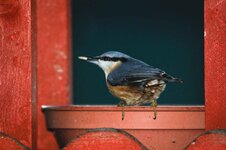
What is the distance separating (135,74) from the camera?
3303 mm

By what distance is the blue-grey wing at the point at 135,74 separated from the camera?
3.13 m

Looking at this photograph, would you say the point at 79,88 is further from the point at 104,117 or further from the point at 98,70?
the point at 104,117

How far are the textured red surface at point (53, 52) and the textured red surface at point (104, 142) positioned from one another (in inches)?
71.5

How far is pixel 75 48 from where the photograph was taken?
5254 millimetres

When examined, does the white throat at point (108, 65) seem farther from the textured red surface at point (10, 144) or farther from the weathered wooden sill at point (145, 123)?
the textured red surface at point (10, 144)

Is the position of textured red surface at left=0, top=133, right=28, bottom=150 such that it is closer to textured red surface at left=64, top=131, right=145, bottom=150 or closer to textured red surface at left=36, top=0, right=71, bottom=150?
textured red surface at left=64, top=131, right=145, bottom=150

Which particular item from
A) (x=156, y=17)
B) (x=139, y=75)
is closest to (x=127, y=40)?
(x=156, y=17)

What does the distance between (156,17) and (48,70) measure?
1.43 meters

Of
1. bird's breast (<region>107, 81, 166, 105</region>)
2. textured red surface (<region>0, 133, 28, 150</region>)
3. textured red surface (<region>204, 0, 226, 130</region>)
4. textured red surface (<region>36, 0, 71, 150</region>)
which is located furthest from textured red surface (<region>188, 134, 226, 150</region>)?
textured red surface (<region>36, 0, 71, 150</region>)

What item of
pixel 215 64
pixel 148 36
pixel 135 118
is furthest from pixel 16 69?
pixel 148 36

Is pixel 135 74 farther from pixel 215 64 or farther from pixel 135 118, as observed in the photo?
pixel 215 64

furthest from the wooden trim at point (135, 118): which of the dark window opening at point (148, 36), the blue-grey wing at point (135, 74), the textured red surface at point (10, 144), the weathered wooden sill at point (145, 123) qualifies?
the dark window opening at point (148, 36)

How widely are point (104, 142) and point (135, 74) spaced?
1071 mm

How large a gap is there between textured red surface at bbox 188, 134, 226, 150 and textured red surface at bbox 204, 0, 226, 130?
4.7 inches
